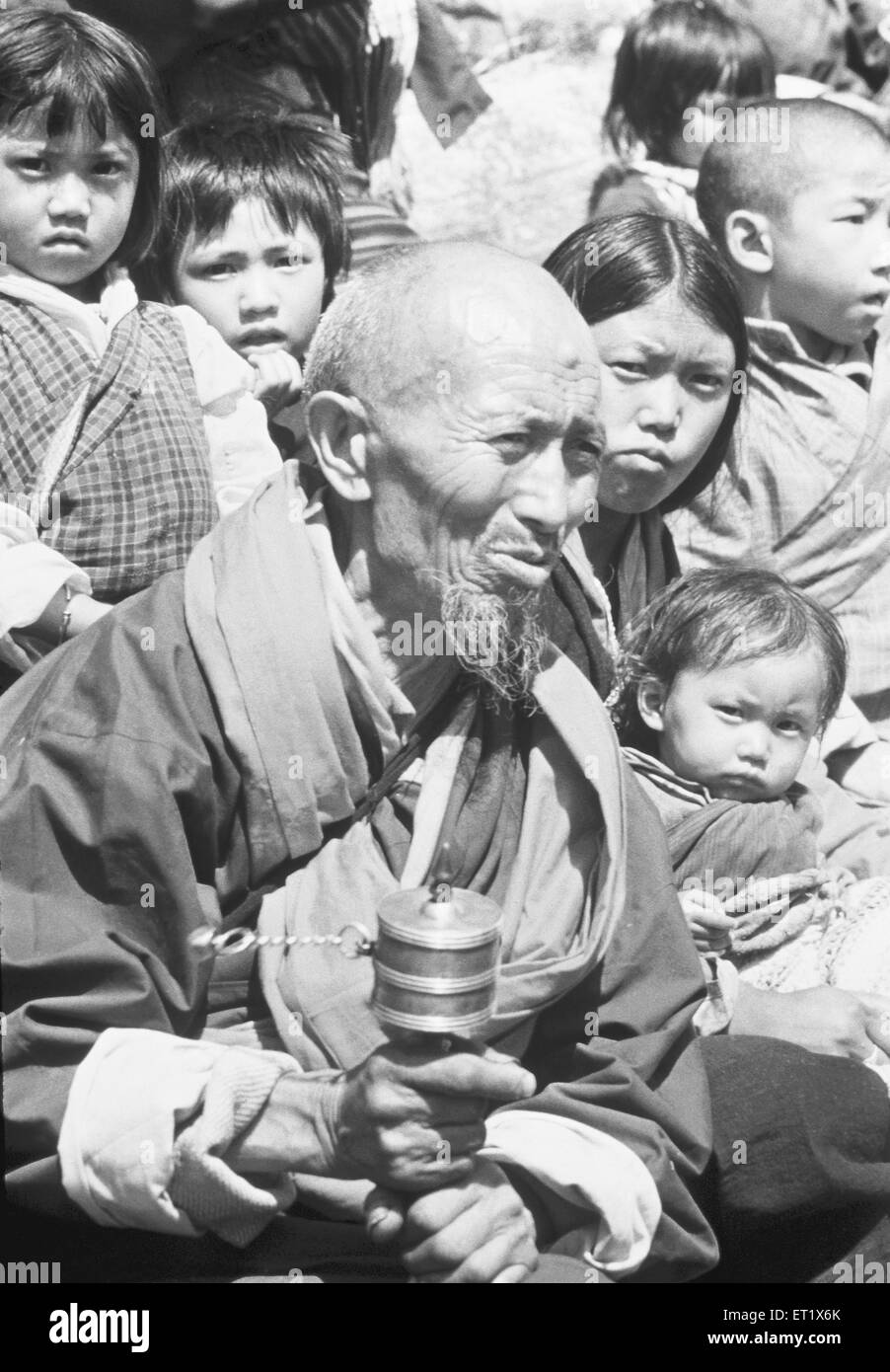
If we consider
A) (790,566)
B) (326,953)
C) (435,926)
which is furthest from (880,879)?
(435,926)

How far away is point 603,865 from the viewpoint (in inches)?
137

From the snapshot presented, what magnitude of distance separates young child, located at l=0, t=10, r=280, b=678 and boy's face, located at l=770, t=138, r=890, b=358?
5.06 ft

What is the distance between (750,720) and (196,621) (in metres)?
1.20

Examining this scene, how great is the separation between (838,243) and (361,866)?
214 cm

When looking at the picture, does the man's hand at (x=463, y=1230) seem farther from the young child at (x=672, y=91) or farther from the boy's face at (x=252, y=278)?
the young child at (x=672, y=91)

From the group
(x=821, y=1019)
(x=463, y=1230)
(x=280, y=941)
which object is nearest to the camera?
(x=463, y=1230)

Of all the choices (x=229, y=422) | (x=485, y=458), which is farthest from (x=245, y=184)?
(x=485, y=458)

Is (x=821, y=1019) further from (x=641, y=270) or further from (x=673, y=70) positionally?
(x=673, y=70)

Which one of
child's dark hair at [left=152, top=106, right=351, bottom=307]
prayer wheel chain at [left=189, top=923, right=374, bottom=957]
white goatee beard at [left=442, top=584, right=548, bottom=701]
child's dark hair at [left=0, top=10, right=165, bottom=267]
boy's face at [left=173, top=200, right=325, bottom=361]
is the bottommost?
prayer wheel chain at [left=189, top=923, right=374, bottom=957]

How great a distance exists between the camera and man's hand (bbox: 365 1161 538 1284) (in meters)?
3.18

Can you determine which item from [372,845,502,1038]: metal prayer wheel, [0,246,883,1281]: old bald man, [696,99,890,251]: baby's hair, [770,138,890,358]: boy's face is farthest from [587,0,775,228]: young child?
[372,845,502,1038]: metal prayer wheel

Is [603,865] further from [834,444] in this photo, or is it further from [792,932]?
[834,444]

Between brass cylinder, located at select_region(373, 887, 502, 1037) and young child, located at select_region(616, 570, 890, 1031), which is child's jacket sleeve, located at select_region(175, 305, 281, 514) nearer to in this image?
young child, located at select_region(616, 570, 890, 1031)

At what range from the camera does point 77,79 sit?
3891 millimetres
